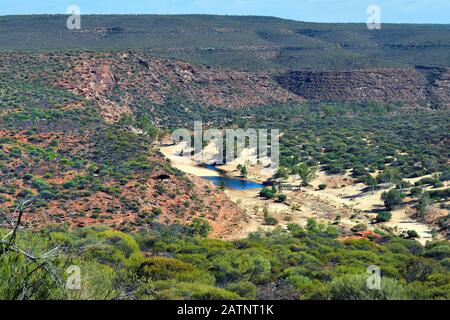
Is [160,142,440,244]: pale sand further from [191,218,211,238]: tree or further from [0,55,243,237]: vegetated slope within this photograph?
[0,55,243,237]: vegetated slope

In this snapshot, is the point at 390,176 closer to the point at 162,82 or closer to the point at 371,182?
the point at 371,182

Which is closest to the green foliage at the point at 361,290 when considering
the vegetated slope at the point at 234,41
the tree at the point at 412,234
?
the tree at the point at 412,234

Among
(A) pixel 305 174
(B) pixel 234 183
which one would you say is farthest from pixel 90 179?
(A) pixel 305 174

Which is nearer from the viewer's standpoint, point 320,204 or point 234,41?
point 320,204

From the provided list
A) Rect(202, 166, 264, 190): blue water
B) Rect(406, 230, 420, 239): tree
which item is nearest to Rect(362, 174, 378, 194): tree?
Rect(202, 166, 264, 190): blue water

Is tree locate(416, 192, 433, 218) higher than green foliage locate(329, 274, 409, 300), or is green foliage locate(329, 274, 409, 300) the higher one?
green foliage locate(329, 274, 409, 300)

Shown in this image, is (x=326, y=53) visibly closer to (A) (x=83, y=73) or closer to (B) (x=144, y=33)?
(B) (x=144, y=33)

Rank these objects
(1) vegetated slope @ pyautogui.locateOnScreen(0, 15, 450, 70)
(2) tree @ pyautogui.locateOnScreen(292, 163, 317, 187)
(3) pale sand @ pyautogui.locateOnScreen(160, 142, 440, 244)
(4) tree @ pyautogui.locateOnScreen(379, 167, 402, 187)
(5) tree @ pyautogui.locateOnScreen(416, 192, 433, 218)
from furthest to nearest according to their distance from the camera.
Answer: (1) vegetated slope @ pyautogui.locateOnScreen(0, 15, 450, 70) < (2) tree @ pyautogui.locateOnScreen(292, 163, 317, 187) < (4) tree @ pyautogui.locateOnScreen(379, 167, 402, 187) < (5) tree @ pyautogui.locateOnScreen(416, 192, 433, 218) < (3) pale sand @ pyautogui.locateOnScreen(160, 142, 440, 244)

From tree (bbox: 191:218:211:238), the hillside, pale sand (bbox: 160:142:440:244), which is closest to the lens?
the hillside
